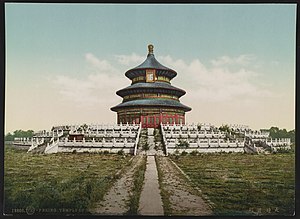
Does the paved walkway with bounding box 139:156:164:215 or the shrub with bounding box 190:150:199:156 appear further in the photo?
the shrub with bounding box 190:150:199:156

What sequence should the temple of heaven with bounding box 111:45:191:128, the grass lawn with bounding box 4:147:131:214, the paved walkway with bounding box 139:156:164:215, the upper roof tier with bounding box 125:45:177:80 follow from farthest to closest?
the temple of heaven with bounding box 111:45:191:128 → the upper roof tier with bounding box 125:45:177:80 → the grass lawn with bounding box 4:147:131:214 → the paved walkway with bounding box 139:156:164:215

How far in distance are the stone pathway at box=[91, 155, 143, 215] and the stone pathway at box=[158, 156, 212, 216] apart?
2.37 feet

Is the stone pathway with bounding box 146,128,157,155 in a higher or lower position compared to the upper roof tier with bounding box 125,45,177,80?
lower

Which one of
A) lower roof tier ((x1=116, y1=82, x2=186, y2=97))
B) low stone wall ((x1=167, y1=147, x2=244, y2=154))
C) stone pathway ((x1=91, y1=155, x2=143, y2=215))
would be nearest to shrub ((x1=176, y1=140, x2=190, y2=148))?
low stone wall ((x1=167, y1=147, x2=244, y2=154))

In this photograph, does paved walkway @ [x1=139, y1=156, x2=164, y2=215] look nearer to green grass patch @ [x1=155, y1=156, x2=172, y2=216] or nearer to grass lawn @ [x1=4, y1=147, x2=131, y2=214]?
green grass patch @ [x1=155, y1=156, x2=172, y2=216]

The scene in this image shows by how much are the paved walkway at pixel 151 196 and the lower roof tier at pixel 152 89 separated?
5.91ft

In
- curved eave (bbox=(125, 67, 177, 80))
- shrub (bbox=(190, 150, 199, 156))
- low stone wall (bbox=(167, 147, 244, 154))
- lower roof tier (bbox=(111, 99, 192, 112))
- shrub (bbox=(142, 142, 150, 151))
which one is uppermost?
curved eave (bbox=(125, 67, 177, 80))

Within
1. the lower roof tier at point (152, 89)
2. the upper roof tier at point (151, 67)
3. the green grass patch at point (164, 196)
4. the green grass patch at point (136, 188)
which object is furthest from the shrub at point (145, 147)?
the upper roof tier at point (151, 67)

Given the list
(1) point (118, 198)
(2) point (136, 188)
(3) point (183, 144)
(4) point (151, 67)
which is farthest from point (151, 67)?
(1) point (118, 198)

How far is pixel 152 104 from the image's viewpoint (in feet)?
34.2

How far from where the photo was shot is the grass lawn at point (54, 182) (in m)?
7.92

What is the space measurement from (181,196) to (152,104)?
10.3 feet

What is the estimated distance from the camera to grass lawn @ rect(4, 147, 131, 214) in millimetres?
7918

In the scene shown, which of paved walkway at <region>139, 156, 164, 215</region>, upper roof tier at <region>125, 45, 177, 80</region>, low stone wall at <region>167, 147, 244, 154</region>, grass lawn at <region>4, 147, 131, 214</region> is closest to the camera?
paved walkway at <region>139, 156, 164, 215</region>
